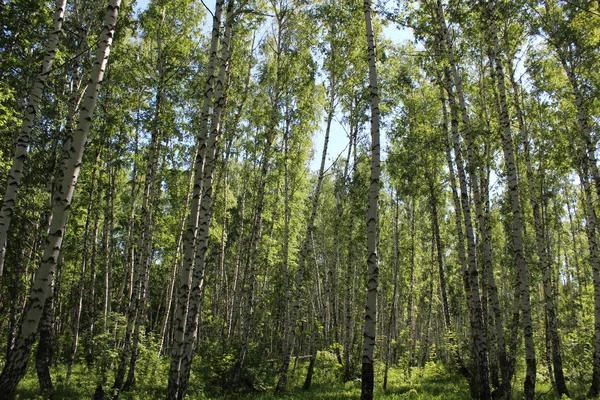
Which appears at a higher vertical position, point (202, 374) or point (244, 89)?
point (244, 89)

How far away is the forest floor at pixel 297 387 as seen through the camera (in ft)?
38.1

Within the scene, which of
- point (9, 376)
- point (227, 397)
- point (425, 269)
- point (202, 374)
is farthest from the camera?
point (425, 269)

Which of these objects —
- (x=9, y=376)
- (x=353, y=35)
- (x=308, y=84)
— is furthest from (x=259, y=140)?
(x=9, y=376)

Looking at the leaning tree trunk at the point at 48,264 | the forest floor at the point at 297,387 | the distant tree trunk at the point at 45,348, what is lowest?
the forest floor at the point at 297,387

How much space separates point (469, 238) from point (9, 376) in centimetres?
987

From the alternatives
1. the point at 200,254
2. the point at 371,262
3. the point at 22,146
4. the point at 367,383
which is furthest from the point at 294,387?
the point at 22,146

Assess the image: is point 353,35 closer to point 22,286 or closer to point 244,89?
point 244,89

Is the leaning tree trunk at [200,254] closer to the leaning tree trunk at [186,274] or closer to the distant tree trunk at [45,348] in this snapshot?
the leaning tree trunk at [186,274]

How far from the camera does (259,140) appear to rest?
17578 mm

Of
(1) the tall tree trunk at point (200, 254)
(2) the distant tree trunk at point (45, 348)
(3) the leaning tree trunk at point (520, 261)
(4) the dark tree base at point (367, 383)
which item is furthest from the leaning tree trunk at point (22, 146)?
(3) the leaning tree trunk at point (520, 261)

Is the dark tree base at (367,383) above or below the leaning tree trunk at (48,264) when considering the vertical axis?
below

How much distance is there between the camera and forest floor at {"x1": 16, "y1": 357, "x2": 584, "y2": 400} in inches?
457

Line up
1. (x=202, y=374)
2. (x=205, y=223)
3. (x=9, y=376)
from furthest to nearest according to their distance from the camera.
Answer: (x=202, y=374) < (x=205, y=223) < (x=9, y=376)

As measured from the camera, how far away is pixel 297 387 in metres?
15.1
